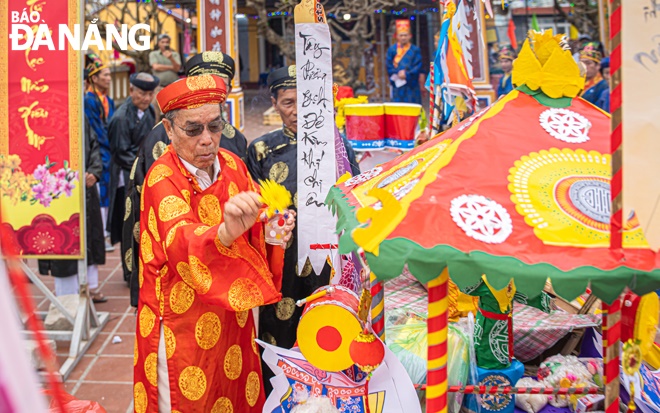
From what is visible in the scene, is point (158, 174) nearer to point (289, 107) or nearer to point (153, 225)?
point (153, 225)

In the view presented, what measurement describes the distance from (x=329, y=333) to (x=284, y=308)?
1203mm

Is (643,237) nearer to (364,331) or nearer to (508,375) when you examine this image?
(364,331)

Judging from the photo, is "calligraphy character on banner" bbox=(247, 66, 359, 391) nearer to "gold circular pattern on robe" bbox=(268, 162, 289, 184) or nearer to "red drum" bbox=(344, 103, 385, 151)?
"gold circular pattern on robe" bbox=(268, 162, 289, 184)

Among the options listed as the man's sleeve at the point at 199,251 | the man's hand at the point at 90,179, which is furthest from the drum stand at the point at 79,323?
the man's sleeve at the point at 199,251

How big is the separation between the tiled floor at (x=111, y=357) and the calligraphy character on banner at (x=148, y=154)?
A: 0.76 ft

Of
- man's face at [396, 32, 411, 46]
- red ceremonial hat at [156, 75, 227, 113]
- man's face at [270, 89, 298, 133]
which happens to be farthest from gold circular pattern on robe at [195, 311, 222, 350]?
man's face at [396, 32, 411, 46]

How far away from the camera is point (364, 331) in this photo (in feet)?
7.07

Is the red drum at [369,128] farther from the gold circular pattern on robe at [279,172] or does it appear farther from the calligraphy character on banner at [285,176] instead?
the gold circular pattern on robe at [279,172]

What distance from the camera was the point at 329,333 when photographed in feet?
7.33

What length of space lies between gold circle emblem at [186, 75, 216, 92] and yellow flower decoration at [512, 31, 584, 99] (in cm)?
116

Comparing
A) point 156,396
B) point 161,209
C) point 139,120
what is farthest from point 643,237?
point 139,120

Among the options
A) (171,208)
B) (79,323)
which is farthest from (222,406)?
(79,323)

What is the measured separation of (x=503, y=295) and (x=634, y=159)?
40.2 inches

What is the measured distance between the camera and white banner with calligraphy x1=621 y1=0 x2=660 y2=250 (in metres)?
1.49
